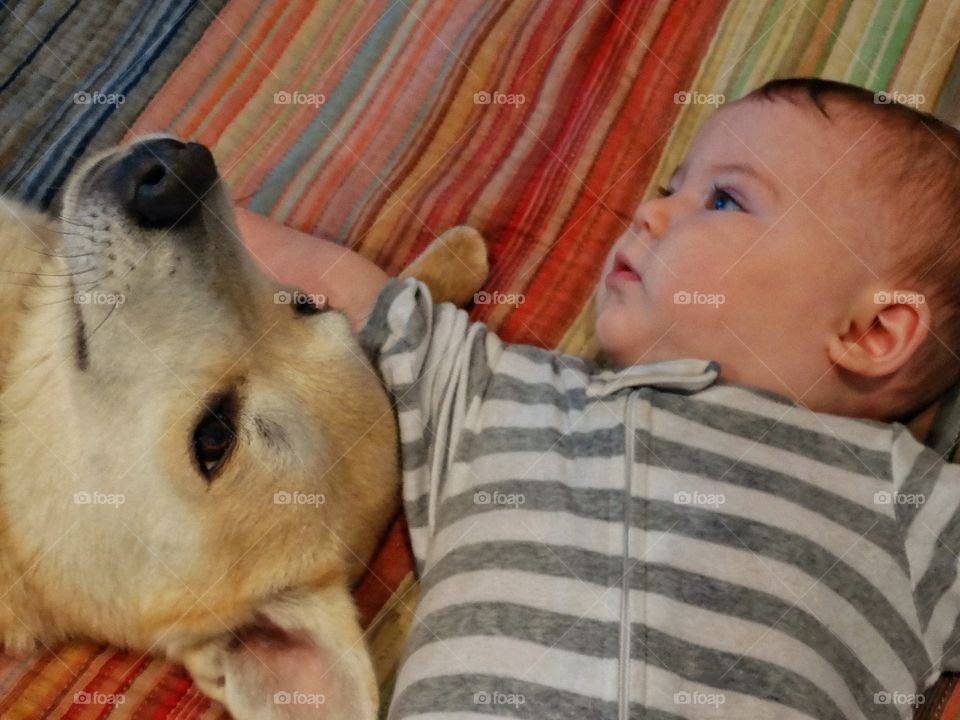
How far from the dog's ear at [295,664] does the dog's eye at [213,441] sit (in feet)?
0.82

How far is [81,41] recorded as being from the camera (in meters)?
1.88

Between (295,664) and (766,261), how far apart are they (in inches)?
40.4

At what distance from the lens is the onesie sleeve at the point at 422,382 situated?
4.59 ft

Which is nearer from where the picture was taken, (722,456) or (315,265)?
(722,456)

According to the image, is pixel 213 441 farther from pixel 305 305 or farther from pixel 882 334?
pixel 882 334

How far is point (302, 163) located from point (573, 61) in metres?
0.68

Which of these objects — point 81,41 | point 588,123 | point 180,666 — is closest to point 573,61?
point 588,123

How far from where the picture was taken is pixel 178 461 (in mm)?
1157

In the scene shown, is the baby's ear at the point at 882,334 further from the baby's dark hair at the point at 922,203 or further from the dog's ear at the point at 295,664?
the dog's ear at the point at 295,664

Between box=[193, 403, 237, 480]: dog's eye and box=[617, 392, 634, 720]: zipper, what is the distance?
0.61 m

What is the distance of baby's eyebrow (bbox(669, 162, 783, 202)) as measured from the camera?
1414 mm

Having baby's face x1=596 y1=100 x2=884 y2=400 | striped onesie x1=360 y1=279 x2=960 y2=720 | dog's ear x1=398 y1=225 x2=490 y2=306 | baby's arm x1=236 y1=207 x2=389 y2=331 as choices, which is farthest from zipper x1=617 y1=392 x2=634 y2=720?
baby's arm x1=236 y1=207 x2=389 y2=331

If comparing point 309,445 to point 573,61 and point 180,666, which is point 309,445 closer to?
point 180,666

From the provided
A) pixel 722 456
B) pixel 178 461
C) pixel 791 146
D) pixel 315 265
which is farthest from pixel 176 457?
pixel 791 146
